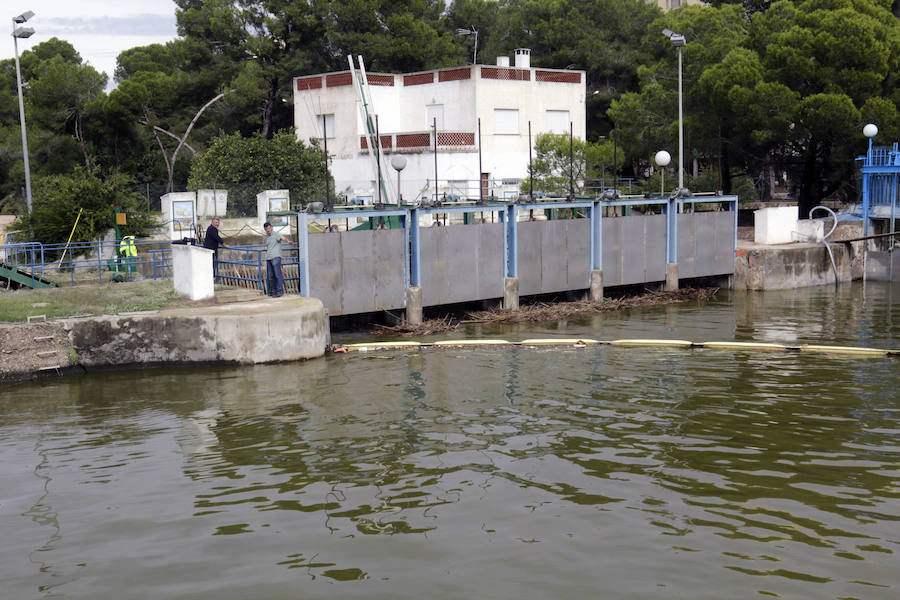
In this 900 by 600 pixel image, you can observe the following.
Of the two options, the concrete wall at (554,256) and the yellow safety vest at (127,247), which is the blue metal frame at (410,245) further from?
the yellow safety vest at (127,247)

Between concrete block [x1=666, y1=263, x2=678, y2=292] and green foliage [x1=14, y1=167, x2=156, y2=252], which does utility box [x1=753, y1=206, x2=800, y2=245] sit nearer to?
concrete block [x1=666, y1=263, x2=678, y2=292]

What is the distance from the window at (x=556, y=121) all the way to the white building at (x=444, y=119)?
0.16 feet

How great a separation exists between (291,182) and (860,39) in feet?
77.9

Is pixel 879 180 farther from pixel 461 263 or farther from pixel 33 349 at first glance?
pixel 33 349

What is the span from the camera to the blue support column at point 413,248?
24.2 m

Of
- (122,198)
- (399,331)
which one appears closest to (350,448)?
(399,331)

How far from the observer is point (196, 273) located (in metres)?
20.2

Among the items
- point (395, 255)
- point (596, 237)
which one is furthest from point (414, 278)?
point (596, 237)

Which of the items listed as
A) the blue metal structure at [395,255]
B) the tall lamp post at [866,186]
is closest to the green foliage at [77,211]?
the blue metal structure at [395,255]

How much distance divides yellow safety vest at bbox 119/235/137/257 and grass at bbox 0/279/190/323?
2.24 metres

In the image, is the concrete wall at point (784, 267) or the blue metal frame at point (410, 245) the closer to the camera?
the blue metal frame at point (410, 245)

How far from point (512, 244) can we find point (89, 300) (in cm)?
1178

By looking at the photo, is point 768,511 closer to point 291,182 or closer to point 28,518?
point 28,518

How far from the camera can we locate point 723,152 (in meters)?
43.1
